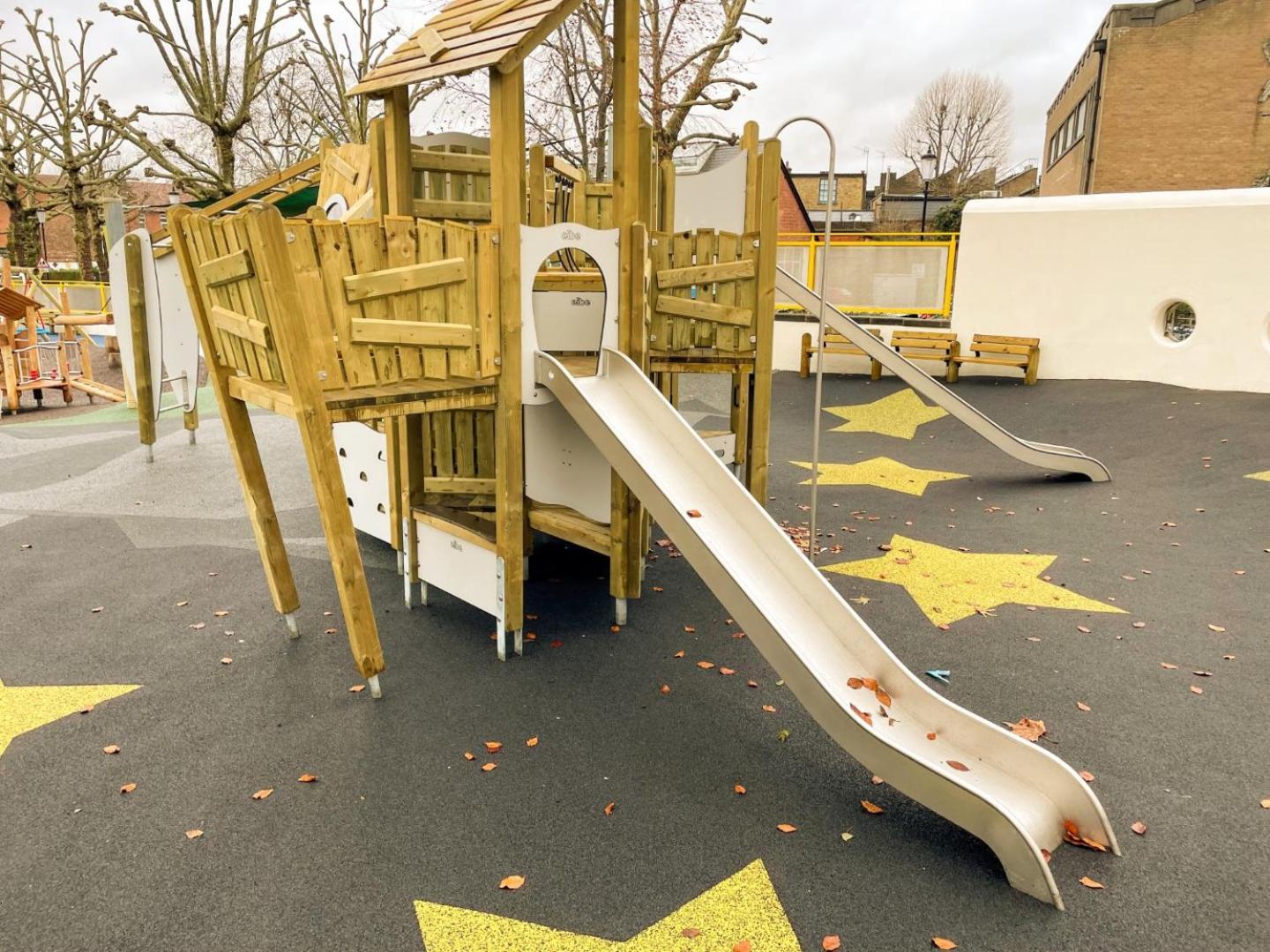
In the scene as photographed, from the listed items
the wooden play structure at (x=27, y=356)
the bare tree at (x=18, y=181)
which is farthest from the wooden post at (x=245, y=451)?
the bare tree at (x=18, y=181)

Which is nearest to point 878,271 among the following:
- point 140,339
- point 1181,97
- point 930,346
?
point 930,346

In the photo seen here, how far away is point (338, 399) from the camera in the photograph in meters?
3.83

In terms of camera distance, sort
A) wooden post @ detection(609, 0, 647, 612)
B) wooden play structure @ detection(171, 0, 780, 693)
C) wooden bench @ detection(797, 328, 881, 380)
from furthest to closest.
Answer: wooden bench @ detection(797, 328, 881, 380)
wooden post @ detection(609, 0, 647, 612)
wooden play structure @ detection(171, 0, 780, 693)

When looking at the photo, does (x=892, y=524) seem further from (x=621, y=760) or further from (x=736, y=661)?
(x=621, y=760)

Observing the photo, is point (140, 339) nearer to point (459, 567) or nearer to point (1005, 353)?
point (459, 567)

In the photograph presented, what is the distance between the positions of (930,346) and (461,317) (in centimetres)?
1126

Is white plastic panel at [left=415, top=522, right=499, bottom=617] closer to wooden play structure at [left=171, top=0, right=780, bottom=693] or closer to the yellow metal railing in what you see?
wooden play structure at [left=171, top=0, right=780, bottom=693]

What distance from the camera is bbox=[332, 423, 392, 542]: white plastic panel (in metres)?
6.18

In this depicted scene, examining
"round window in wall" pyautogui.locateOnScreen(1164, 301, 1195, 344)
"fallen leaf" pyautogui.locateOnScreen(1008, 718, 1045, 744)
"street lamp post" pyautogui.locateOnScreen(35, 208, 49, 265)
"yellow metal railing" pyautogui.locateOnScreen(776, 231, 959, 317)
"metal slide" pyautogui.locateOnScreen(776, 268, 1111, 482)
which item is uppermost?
"street lamp post" pyautogui.locateOnScreen(35, 208, 49, 265)

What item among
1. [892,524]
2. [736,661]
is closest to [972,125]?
[892,524]

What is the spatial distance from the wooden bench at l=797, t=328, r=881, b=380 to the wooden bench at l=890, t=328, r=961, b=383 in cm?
43

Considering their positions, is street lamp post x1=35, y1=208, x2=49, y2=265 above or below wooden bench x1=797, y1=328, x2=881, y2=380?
A: above

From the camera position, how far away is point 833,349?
14469 millimetres

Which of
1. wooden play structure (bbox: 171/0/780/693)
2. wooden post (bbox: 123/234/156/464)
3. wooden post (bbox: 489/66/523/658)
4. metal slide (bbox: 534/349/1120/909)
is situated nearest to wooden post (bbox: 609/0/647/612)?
wooden play structure (bbox: 171/0/780/693)
